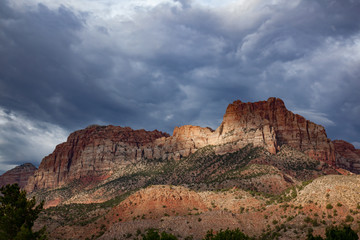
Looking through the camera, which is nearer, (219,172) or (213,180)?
(213,180)

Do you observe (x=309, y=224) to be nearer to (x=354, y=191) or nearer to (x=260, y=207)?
(x=354, y=191)

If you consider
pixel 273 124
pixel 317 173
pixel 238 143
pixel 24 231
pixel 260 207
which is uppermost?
pixel 273 124

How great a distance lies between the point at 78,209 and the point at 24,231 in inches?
2403

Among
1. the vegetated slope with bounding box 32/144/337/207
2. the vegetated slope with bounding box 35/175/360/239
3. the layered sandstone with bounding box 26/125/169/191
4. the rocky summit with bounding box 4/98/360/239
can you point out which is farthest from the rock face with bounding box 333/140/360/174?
the vegetated slope with bounding box 35/175/360/239

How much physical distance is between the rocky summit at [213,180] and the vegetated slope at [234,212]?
0.18 meters

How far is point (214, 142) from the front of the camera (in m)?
140

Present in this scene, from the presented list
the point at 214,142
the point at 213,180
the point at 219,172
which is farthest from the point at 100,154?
the point at 213,180

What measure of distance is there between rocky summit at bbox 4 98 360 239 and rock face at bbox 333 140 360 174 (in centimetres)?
71

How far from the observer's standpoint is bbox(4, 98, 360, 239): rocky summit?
152ft

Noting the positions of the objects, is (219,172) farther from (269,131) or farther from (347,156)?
(347,156)

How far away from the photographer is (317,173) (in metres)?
93.6

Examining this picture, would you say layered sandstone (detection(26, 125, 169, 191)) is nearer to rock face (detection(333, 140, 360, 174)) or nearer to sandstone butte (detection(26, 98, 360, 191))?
sandstone butte (detection(26, 98, 360, 191))

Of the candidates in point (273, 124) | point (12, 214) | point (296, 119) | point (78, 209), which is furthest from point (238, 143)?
point (12, 214)

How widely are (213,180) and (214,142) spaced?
51.0 m
